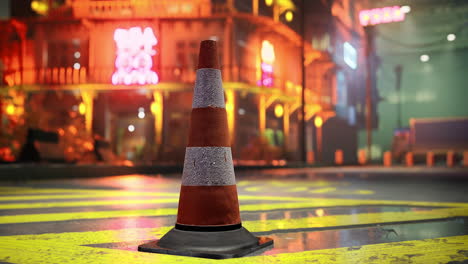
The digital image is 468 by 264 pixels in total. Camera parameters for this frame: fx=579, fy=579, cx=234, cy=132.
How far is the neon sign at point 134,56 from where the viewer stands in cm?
2911

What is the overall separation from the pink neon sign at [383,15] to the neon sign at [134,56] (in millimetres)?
18483

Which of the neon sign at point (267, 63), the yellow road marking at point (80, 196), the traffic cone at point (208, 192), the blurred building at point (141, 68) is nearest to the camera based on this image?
the traffic cone at point (208, 192)

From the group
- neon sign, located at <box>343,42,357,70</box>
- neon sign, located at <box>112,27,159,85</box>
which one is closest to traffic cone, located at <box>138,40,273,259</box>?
neon sign, located at <box>112,27,159,85</box>

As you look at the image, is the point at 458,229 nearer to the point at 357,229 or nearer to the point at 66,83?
the point at 357,229

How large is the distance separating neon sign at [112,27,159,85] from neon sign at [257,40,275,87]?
587cm

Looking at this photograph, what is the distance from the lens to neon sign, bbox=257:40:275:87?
3127 centimetres

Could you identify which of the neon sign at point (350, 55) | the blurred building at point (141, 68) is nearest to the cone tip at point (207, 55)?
the blurred building at point (141, 68)

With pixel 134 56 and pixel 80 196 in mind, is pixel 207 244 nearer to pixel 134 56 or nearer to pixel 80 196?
pixel 80 196

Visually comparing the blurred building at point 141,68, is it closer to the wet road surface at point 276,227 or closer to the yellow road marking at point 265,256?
the wet road surface at point 276,227

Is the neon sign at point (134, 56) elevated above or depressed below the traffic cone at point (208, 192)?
above

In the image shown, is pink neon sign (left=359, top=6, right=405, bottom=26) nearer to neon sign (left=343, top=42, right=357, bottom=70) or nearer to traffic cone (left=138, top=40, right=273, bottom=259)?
neon sign (left=343, top=42, right=357, bottom=70)

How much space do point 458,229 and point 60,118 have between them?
94.3ft

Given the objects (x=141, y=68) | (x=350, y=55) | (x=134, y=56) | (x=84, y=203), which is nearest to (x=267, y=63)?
(x=141, y=68)

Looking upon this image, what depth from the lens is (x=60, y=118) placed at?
A: 31.8 m
